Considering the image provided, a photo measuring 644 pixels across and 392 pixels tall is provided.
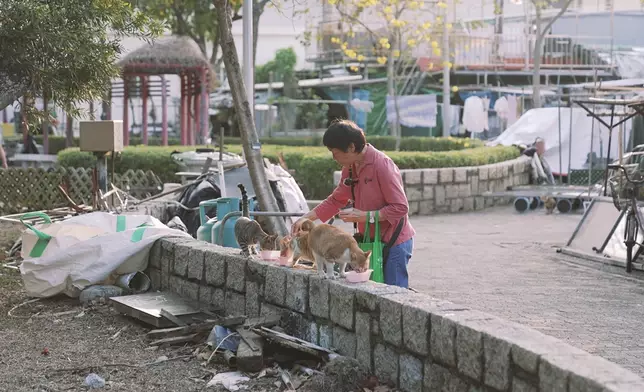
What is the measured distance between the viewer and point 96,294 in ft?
28.9

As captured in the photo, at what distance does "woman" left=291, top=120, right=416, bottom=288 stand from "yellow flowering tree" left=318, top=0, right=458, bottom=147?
15.3 metres

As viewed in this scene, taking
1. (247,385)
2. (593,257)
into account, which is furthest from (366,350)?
(593,257)

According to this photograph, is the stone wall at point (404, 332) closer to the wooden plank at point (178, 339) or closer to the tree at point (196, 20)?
the wooden plank at point (178, 339)

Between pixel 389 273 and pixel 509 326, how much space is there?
1819 mm

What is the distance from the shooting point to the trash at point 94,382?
609 cm

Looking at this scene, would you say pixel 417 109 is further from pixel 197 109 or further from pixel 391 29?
pixel 197 109

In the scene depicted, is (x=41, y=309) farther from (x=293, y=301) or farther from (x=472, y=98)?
(x=472, y=98)

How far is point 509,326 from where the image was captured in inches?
193

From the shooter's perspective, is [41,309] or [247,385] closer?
[247,385]

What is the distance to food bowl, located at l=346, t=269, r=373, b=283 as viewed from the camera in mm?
6066

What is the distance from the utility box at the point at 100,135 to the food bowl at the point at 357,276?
7.03 meters

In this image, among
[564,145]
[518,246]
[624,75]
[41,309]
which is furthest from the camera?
[624,75]

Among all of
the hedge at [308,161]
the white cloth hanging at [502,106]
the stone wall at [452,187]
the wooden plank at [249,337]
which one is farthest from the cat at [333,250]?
the white cloth hanging at [502,106]

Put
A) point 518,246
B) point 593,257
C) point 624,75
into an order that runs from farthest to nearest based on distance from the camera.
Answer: point 624,75 < point 518,246 < point 593,257
